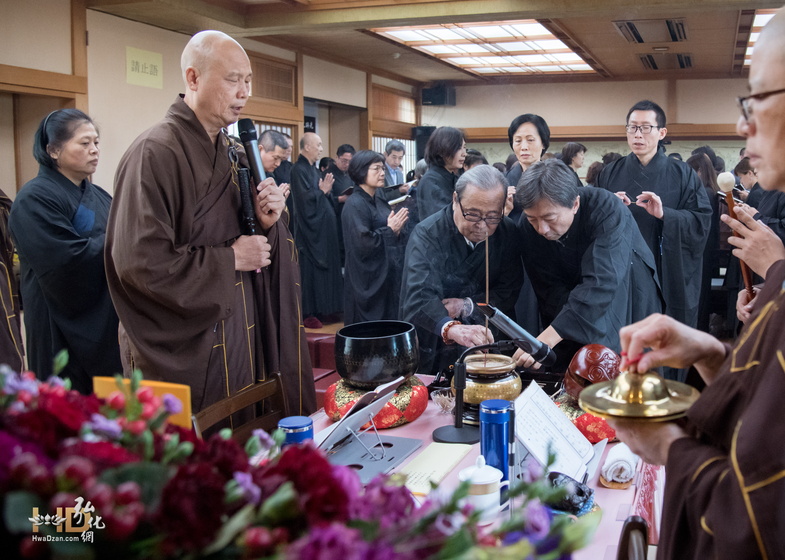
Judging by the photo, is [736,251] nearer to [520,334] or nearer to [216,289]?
[520,334]

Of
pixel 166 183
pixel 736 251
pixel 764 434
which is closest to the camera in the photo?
pixel 764 434

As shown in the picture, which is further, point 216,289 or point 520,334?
point 216,289

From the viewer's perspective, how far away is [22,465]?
1.85ft

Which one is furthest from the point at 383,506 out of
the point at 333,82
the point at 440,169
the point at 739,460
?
the point at 333,82

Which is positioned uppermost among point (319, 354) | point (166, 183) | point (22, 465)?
point (166, 183)

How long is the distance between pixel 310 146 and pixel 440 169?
2617mm

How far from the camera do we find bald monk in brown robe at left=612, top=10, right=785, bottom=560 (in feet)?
2.94

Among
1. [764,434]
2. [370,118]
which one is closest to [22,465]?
[764,434]

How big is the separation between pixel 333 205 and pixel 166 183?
4.91 metres

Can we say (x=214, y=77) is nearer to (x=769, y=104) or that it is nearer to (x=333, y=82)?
(x=769, y=104)

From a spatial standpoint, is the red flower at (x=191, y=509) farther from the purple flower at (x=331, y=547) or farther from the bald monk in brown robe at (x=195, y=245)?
the bald monk in brown robe at (x=195, y=245)

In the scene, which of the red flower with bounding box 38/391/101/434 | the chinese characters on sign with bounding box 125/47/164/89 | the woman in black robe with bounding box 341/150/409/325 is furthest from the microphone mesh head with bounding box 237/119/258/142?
the chinese characters on sign with bounding box 125/47/164/89

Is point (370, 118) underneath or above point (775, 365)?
above

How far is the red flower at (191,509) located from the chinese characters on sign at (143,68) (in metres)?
5.77
